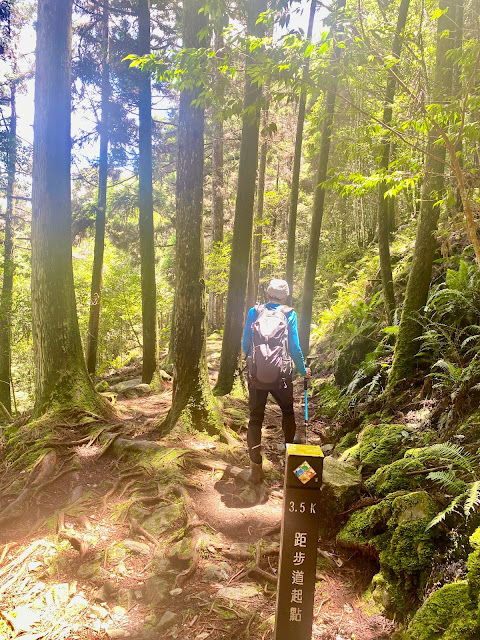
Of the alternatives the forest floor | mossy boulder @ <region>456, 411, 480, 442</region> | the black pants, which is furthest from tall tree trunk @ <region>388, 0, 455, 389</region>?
the forest floor

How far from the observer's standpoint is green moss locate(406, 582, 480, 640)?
7.65 feet

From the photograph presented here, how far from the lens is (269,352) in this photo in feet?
15.5

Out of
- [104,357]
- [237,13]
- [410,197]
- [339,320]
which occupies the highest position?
[237,13]

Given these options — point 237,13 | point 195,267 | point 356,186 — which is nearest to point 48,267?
point 195,267

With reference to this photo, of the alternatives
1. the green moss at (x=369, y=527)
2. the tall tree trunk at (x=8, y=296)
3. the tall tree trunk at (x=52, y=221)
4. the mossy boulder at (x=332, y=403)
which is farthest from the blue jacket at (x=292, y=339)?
the tall tree trunk at (x=8, y=296)

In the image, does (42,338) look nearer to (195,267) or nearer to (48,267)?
(48,267)

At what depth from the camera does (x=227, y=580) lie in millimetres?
3502

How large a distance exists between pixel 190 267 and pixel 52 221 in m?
2.21

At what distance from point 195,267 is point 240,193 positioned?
11.8ft

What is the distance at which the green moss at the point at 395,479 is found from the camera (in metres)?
3.94

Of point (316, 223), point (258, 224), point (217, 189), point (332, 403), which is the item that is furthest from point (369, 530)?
point (217, 189)

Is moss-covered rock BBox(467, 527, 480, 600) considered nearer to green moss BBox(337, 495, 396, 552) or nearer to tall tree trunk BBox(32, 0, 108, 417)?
green moss BBox(337, 495, 396, 552)

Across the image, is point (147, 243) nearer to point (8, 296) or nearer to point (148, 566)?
point (8, 296)

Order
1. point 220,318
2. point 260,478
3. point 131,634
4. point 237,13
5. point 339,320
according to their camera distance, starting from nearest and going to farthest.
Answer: point 131,634, point 260,478, point 237,13, point 339,320, point 220,318
